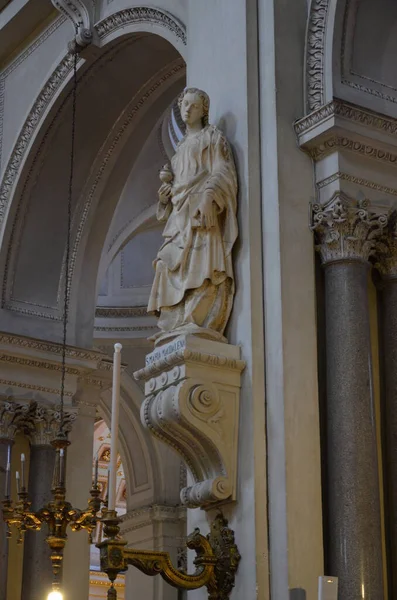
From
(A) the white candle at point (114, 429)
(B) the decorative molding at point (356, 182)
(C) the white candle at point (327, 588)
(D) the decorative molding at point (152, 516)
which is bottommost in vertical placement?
(C) the white candle at point (327, 588)

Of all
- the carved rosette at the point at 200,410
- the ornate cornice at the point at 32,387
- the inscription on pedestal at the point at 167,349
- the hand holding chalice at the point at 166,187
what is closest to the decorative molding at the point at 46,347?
the ornate cornice at the point at 32,387

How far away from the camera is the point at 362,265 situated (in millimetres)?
5613

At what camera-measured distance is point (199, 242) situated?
5598mm

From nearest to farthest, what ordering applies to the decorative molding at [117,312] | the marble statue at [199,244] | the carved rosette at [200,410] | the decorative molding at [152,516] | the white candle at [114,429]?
1. the white candle at [114,429]
2. the carved rosette at [200,410]
3. the marble statue at [199,244]
4. the decorative molding at [152,516]
5. the decorative molding at [117,312]

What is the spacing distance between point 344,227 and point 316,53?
1005 millimetres

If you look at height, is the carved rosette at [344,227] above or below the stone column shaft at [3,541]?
above

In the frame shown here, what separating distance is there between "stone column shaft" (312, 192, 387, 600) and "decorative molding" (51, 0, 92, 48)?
3.41m

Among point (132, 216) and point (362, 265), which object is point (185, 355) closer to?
point (362, 265)

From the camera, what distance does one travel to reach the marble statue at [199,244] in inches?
218

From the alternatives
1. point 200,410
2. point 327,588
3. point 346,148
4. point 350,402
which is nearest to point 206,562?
point 200,410

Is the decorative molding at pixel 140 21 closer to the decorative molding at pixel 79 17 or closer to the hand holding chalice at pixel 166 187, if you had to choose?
the decorative molding at pixel 79 17

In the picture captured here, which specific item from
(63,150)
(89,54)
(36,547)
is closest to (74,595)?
(36,547)

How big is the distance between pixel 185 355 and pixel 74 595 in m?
4.53

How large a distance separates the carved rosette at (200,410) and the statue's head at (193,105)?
1.30 m
